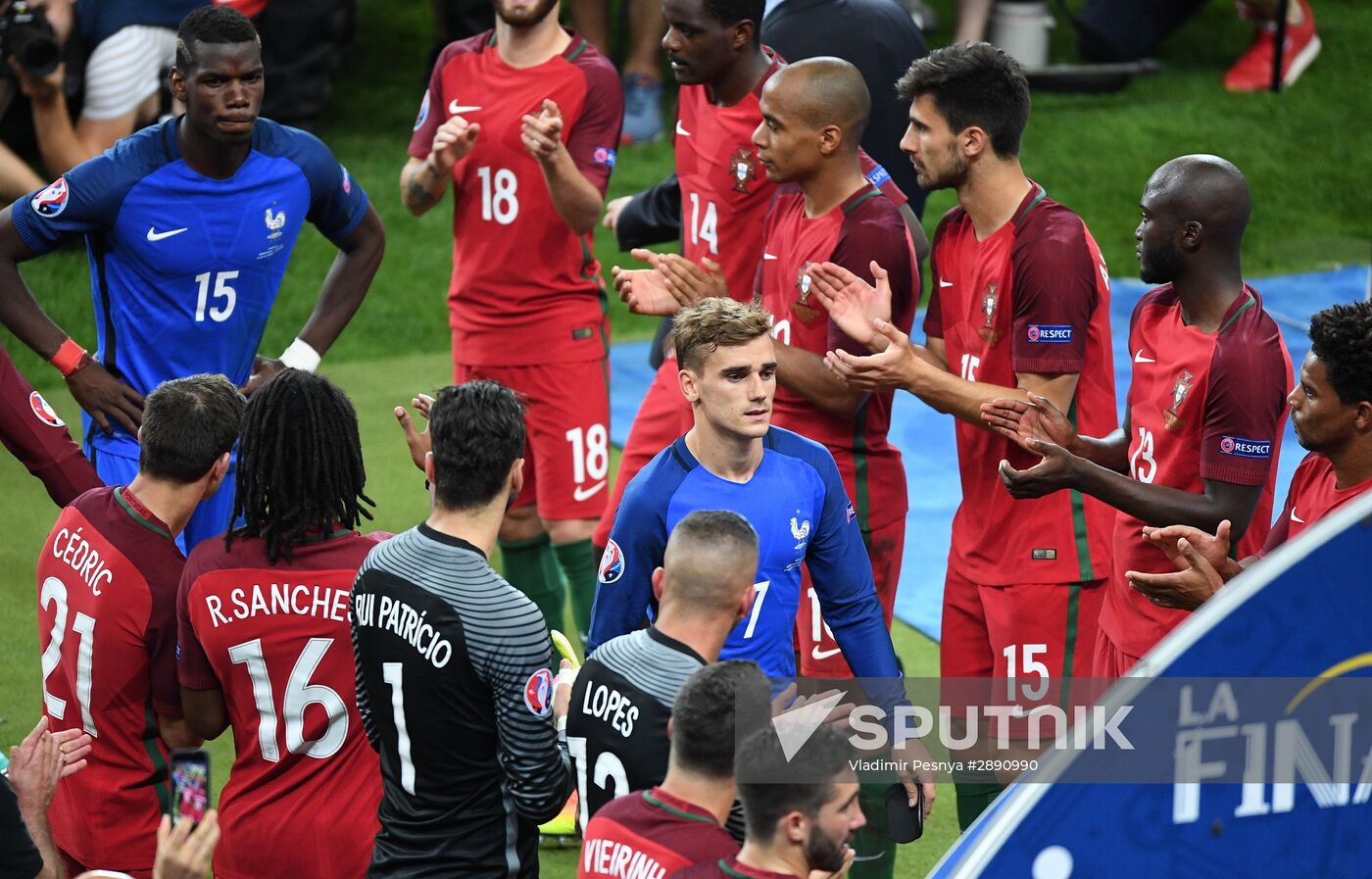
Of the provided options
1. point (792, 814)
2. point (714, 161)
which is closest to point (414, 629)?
point (792, 814)

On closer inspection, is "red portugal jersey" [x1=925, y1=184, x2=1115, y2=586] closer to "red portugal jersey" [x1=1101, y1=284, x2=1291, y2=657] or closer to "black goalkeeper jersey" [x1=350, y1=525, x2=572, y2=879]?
"red portugal jersey" [x1=1101, y1=284, x2=1291, y2=657]

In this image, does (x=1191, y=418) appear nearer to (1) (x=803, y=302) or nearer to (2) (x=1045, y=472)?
(2) (x=1045, y=472)

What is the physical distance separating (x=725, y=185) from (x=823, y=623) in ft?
5.26

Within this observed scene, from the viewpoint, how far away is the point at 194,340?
16.6 feet

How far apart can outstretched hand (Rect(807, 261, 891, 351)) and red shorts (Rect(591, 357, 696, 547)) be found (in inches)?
41.8

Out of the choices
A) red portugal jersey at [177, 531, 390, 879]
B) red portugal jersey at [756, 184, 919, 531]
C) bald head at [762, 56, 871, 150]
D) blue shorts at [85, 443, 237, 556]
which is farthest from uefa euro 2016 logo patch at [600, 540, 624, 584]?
blue shorts at [85, 443, 237, 556]

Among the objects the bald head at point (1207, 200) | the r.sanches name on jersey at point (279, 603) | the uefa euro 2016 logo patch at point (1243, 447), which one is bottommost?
the r.sanches name on jersey at point (279, 603)

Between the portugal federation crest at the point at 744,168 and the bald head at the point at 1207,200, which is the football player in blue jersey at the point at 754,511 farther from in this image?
the portugal federation crest at the point at 744,168

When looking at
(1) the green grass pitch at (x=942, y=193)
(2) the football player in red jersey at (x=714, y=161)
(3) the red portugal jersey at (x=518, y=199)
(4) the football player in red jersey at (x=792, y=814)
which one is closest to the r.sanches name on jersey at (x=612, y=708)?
(4) the football player in red jersey at (x=792, y=814)

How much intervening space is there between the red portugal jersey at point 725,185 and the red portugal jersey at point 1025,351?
0.99m

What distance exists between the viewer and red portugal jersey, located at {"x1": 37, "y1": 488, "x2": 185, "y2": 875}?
3.70 meters

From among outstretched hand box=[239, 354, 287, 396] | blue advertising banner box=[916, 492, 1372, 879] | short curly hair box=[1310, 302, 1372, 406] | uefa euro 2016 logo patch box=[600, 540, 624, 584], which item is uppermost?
blue advertising banner box=[916, 492, 1372, 879]

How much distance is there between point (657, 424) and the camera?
5469 mm

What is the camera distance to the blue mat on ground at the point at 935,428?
24.0 ft
